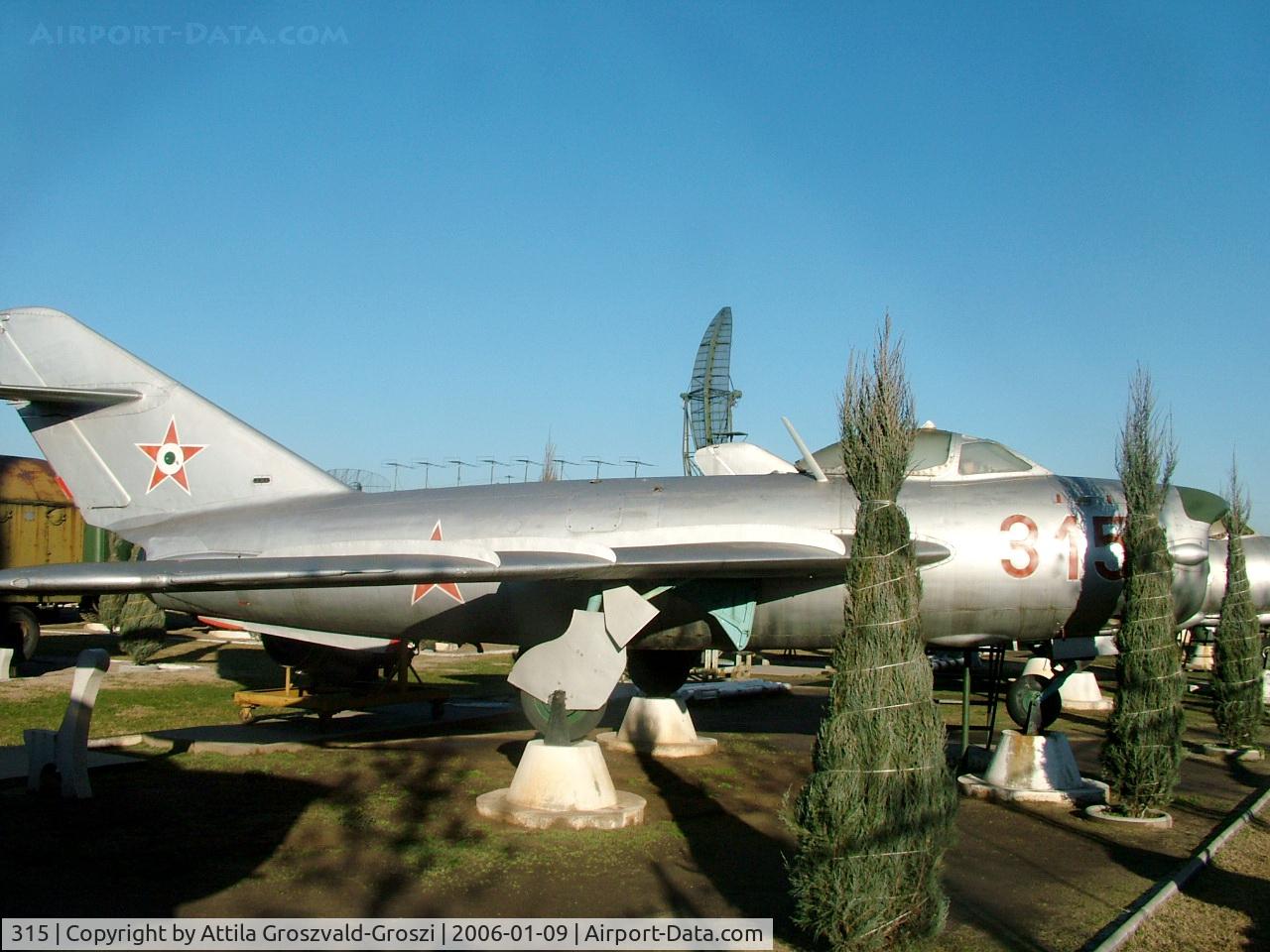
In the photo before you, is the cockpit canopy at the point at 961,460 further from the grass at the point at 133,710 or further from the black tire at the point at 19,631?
the black tire at the point at 19,631

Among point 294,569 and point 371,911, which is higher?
point 294,569

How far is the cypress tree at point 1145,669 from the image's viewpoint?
9.79 metres

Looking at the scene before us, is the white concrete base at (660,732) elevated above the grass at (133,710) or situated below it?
above

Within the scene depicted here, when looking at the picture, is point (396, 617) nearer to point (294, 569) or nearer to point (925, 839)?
point (294, 569)

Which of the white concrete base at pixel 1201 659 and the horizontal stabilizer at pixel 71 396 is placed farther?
the white concrete base at pixel 1201 659

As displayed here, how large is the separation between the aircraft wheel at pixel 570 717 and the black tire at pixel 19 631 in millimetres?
17473

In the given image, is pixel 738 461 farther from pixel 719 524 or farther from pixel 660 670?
pixel 660 670

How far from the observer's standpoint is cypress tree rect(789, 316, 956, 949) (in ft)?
18.5

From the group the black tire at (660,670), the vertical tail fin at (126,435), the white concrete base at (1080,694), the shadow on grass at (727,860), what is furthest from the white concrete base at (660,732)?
the white concrete base at (1080,694)

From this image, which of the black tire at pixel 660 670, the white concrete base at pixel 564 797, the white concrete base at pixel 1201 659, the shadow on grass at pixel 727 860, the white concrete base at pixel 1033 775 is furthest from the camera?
the white concrete base at pixel 1201 659

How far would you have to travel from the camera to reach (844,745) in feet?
19.2

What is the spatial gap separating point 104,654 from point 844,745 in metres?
7.53

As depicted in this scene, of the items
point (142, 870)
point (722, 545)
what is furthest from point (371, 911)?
point (722, 545)

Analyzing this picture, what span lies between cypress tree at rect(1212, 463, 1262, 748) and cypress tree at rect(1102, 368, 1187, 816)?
5.75 metres
